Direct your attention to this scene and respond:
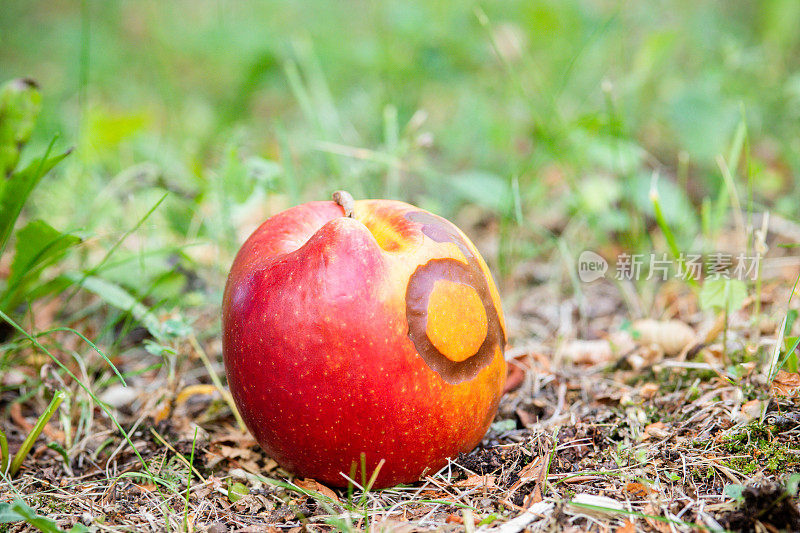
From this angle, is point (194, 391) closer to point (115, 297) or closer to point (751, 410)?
point (115, 297)

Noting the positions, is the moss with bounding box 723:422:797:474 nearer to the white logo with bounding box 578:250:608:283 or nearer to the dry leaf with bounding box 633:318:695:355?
the dry leaf with bounding box 633:318:695:355

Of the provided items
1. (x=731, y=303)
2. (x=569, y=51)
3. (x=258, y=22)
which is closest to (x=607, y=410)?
(x=731, y=303)

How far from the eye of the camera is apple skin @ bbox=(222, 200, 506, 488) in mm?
1458

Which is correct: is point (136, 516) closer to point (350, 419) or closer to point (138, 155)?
point (350, 419)

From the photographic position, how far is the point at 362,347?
1.45 metres

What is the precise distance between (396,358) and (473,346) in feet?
0.74

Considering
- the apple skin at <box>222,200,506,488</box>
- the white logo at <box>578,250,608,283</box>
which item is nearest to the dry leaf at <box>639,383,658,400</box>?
the apple skin at <box>222,200,506,488</box>

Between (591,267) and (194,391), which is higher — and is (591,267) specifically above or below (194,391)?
above

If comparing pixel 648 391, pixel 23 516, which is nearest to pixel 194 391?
pixel 23 516

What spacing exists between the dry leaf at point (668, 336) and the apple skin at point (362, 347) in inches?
33.2

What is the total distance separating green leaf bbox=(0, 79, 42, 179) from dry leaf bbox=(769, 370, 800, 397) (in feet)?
8.08

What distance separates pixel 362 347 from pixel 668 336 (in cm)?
128

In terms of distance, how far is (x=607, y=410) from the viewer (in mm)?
1919

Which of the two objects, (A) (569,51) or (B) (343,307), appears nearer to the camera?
(B) (343,307)
